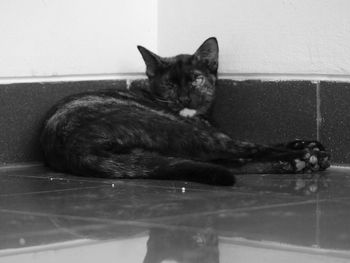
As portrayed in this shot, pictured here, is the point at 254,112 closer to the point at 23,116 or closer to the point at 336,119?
the point at 336,119

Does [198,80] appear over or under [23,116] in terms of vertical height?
over

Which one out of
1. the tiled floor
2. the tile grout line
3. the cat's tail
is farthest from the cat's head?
the tiled floor

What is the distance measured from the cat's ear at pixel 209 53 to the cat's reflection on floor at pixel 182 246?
248 centimetres

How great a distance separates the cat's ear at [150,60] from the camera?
18.3ft

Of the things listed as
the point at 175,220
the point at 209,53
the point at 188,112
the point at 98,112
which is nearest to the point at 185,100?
the point at 188,112

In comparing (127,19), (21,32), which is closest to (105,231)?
(21,32)

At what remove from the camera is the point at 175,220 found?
3.35 meters

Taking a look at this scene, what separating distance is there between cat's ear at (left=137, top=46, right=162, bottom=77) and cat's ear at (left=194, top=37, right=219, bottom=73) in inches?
10.0

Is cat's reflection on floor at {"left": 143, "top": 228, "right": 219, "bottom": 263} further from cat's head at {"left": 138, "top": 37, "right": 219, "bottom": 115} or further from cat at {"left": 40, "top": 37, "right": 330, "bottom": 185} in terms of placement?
cat's head at {"left": 138, "top": 37, "right": 219, "bottom": 115}

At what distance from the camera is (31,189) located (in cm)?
430

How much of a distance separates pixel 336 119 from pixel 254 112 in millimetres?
594

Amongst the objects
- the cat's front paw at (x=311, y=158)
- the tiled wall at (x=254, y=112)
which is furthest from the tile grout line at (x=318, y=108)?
the cat's front paw at (x=311, y=158)

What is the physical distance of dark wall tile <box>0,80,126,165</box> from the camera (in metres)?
5.26

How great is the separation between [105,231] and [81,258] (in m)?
0.44
